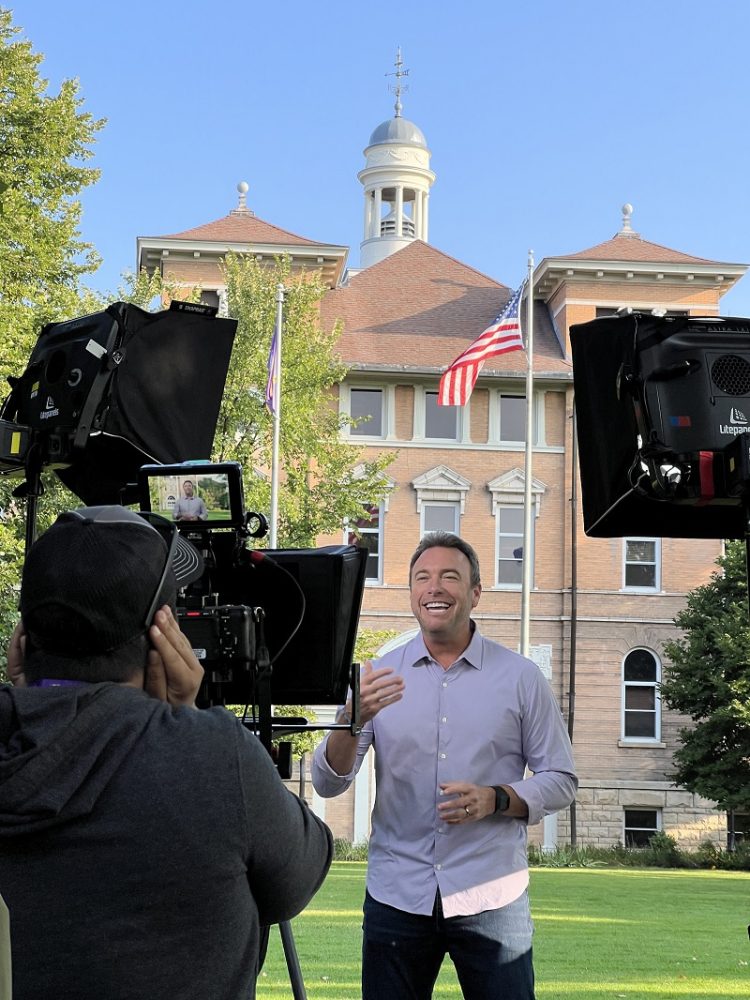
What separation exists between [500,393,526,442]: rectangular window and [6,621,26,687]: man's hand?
122ft

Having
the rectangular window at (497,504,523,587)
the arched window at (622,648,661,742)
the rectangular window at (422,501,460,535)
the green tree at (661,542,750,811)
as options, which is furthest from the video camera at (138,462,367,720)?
the arched window at (622,648,661,742)

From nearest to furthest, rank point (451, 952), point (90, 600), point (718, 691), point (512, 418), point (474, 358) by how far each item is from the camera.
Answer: point (90, 600) → point (451, 952) → point (474, 358) → point (718, 691) → point (512, 418)

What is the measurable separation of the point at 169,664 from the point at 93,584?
205mm

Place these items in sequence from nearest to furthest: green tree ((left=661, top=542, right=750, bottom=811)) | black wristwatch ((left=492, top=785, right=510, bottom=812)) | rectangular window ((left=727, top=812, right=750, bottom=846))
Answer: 1. black wristwatch ((left=492, top=785, right=510, bottom=812))
2. green tree ((left=661, top=542, right=750, bottom=811))
3. rectangular window ((left=727, top=812, right=750, bottom=846))

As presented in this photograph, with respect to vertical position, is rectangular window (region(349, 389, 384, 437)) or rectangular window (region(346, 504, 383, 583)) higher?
rectangular window (region(349, 389, 384, 437))

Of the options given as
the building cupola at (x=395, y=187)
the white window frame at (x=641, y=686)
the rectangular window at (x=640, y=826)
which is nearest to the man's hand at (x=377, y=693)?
the white window frame at (x=641, y=686)

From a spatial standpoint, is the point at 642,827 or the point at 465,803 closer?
the point at 465,803

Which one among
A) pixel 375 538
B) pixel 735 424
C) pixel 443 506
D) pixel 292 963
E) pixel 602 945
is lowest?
pixel 602 945

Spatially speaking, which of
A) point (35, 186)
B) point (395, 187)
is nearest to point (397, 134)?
point (395, 187)

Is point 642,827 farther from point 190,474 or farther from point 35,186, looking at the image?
point 190,474

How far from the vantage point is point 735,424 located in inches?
179

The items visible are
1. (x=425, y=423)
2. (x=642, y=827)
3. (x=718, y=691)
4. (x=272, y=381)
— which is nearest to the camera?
(x=272, y=381)

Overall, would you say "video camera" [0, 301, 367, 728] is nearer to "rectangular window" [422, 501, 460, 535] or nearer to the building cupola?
"rectangular window" [422, 501, 460, 535]

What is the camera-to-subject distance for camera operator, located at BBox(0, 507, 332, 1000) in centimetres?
218
